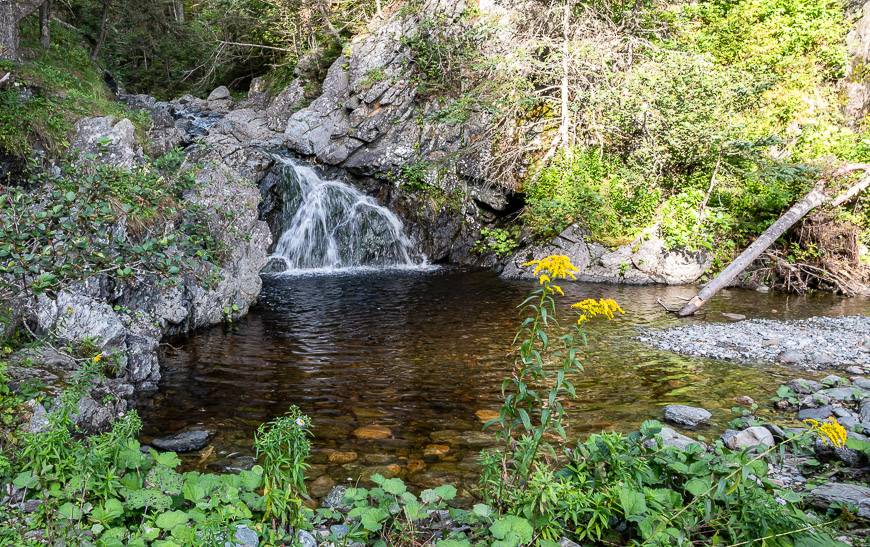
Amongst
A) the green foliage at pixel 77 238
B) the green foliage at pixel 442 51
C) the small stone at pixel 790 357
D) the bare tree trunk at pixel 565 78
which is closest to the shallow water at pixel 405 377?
the small stone at pixel 790 357

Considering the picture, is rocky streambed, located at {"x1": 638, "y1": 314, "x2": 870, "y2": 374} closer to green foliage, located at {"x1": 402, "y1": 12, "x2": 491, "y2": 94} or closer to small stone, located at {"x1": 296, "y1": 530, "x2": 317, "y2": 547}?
small stone, located at {"x1": 296, "y1": 530, "x2": 317, "y2": 547}

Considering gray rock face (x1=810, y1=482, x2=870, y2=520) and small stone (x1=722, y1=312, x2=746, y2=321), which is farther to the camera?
small stone (x1=722, y1=312, x2=746, y2=321)

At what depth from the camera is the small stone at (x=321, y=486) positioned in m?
4.38

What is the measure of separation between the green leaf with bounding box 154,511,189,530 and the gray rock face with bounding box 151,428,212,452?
243 cm

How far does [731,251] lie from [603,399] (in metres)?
10.2

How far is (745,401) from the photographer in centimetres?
610

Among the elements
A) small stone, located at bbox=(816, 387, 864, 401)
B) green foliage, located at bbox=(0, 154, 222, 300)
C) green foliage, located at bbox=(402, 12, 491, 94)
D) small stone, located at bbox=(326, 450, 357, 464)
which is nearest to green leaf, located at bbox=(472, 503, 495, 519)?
small stone, located at bbox=(326, 450, 357, 464)

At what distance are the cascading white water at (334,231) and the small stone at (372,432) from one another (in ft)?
37.2

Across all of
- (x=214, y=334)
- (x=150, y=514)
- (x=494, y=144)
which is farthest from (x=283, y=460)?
(x=494, y=144)

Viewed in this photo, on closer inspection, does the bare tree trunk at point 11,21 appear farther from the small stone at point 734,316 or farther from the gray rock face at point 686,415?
the small stone at point 734,316

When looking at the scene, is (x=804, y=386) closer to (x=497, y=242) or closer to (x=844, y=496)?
(x=844, y=496)

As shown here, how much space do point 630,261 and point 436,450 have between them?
423 inches

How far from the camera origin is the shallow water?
5.35m

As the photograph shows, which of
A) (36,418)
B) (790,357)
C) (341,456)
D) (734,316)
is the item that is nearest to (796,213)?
(734,316)
